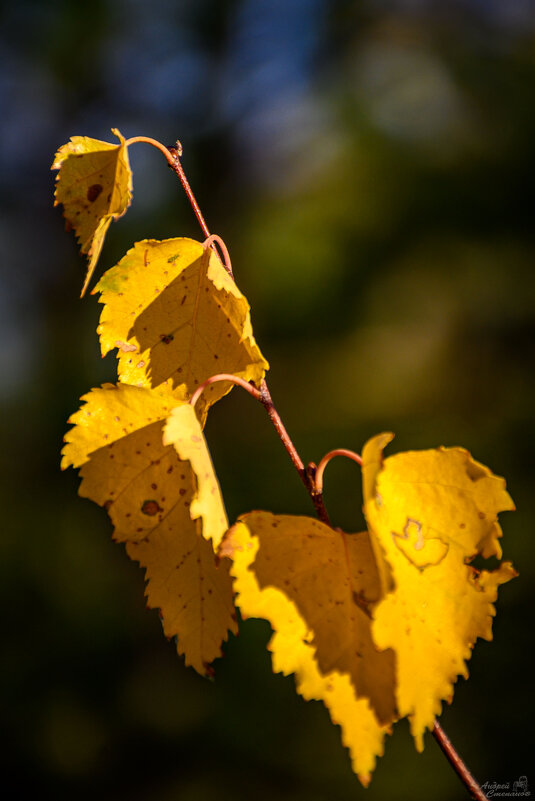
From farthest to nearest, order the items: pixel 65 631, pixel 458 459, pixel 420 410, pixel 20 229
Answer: pixel 20 229
pixel 65 631
pixel 420 410
pixel 458 459

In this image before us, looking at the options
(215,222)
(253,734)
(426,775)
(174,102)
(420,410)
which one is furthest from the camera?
(174,102)

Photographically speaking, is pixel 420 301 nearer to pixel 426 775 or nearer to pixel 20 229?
pixel 426 775

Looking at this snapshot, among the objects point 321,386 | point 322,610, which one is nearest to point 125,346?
point 322,610

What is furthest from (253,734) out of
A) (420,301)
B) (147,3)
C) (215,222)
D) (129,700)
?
(147,3)

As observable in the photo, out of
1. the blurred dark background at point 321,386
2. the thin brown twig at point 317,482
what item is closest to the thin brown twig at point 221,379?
the thin brown twig at point 317,482

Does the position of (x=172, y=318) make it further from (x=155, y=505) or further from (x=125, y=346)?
(x=155, y=505)

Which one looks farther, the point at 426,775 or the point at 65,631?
the point at 65,631

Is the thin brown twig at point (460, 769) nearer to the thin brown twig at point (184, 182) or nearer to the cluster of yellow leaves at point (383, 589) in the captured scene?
the cluster of yellow leaves at point (383, 589)
